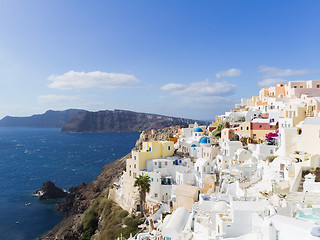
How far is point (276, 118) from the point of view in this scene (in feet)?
150

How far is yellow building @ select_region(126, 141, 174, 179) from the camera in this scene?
41.8m

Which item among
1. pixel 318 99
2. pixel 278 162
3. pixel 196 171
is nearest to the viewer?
pixel 278 162

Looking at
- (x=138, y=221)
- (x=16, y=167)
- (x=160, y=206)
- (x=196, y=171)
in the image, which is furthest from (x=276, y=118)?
(x=16, y=167)

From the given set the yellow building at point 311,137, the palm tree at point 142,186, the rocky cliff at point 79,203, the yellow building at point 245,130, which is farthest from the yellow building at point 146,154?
the yellow building at point 311,137

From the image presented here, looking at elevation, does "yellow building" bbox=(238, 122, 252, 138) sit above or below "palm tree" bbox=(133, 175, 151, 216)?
above

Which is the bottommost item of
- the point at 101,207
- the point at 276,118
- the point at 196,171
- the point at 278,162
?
the point at 101,207

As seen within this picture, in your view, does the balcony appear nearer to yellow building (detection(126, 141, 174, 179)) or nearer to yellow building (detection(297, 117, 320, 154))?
yellow building (detection(297, 117, 320, 154))

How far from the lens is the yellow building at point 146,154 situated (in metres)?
41.8

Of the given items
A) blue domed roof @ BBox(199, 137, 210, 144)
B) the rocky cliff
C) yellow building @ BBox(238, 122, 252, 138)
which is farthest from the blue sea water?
yellow building @ BBox(238, 122, 252, 138)

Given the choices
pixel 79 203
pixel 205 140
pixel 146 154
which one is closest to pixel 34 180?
pixel 79 203

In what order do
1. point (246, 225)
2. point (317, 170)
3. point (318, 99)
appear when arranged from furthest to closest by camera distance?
point (318, 99) → point (317, 170) → point (246, 225)

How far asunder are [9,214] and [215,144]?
159 feet

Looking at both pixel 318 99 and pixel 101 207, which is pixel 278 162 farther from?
pixel 101 207

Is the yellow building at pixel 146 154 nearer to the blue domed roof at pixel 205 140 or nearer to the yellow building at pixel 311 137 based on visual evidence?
the blue domed roof at pixel 205 140
